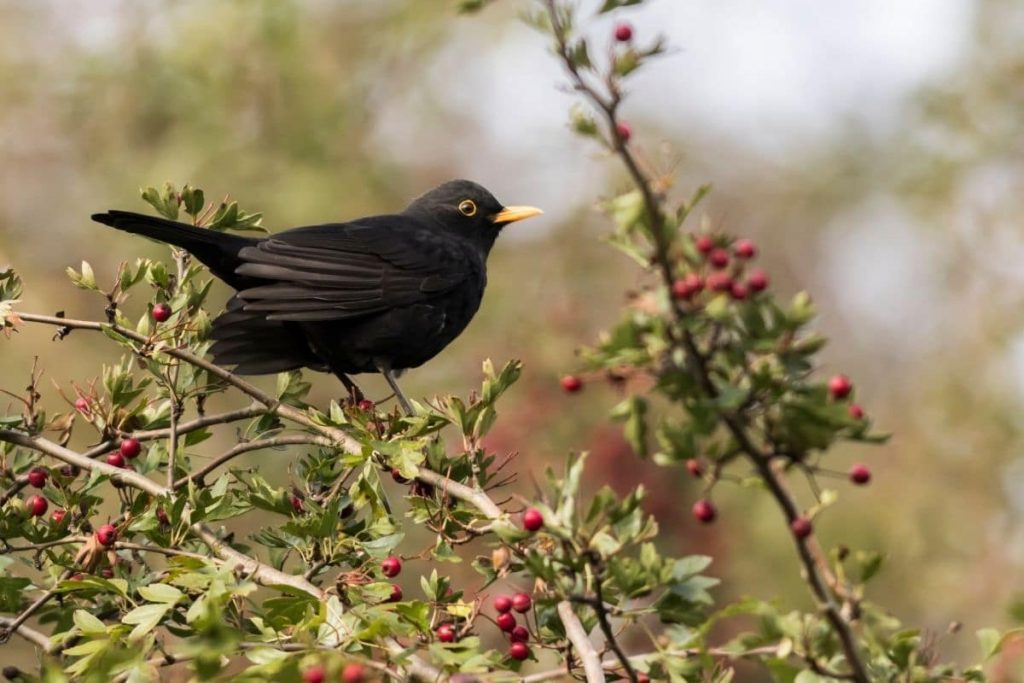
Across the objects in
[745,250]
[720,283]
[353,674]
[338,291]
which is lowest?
[353,674]

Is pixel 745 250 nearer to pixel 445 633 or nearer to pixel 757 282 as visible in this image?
pixel 757 282

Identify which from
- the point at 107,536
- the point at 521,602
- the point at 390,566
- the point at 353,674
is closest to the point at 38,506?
the point at 107,536

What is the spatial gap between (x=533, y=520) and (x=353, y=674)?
0.49m

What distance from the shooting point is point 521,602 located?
3.16 meters

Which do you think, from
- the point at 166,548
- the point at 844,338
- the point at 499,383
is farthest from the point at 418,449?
the point at 844,338

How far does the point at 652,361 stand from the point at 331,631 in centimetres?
105

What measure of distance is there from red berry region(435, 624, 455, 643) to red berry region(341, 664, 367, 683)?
27.5 inches

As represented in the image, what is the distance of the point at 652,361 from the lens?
2.27m

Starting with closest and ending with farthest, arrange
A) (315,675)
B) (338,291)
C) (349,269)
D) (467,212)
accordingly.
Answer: (315,675) < (338,291) < (349,269) < (467,212)

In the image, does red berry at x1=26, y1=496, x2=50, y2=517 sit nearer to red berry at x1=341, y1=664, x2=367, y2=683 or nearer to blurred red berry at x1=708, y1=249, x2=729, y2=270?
red berry at x1=341, y1=664, x2=367, y2=683

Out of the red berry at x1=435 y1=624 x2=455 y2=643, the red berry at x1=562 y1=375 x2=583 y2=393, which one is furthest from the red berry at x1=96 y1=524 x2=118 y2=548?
the red berry at x1=562 y1=375 x2=583 y2=393

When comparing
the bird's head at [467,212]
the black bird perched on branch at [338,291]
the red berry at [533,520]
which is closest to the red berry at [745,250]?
the red berry at [533,520]

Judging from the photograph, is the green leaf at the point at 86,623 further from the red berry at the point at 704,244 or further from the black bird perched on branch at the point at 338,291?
the black bird perched on branch at the point at 338,291

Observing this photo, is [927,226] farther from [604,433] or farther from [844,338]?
[844,338]
